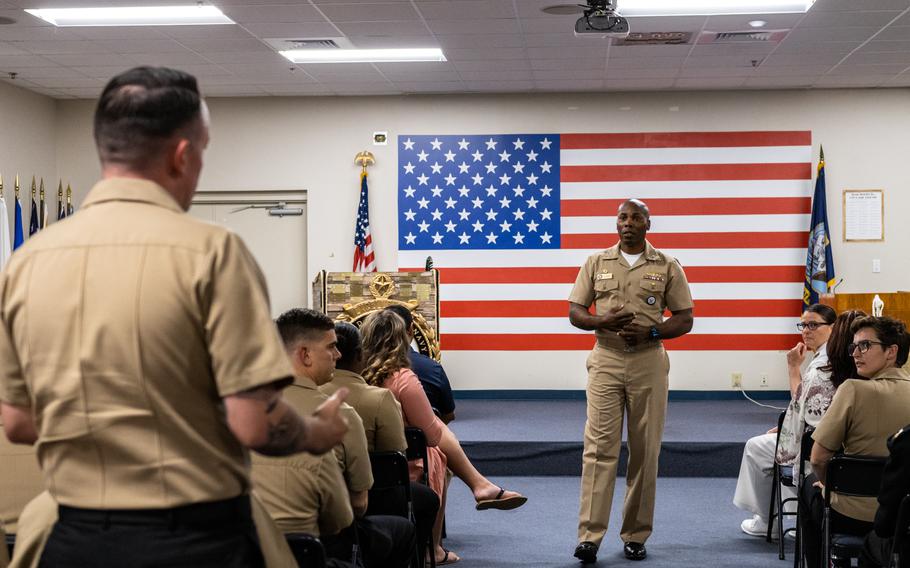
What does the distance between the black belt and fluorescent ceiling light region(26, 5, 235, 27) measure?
583cm

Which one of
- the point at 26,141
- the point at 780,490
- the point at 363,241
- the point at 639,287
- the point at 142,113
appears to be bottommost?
the point at 780,490

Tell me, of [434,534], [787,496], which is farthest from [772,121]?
[434,534]

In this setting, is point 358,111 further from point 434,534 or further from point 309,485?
point 309,485

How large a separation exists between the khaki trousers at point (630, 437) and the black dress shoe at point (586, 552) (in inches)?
1.9

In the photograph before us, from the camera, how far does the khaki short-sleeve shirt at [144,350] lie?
4.84 ft

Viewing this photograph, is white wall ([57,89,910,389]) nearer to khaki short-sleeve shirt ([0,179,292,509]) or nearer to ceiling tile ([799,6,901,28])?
ceiling tile ([799,6,901,28])

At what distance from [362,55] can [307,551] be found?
649cm

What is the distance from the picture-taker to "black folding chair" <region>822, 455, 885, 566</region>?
3543mm

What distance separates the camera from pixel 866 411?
3.64 meters

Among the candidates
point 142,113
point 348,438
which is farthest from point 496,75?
point 142,113

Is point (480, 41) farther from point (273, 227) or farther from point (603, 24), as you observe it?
point (273, 227)

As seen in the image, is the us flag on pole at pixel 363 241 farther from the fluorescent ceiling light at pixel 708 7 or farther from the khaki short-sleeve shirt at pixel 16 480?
the khaki short-sleeve shirt at pixel 16 480

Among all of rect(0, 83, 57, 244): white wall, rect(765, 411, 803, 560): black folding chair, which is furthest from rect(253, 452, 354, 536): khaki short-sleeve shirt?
rect(0, 83, 57, 244): white wall

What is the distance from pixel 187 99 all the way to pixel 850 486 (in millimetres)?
2874
